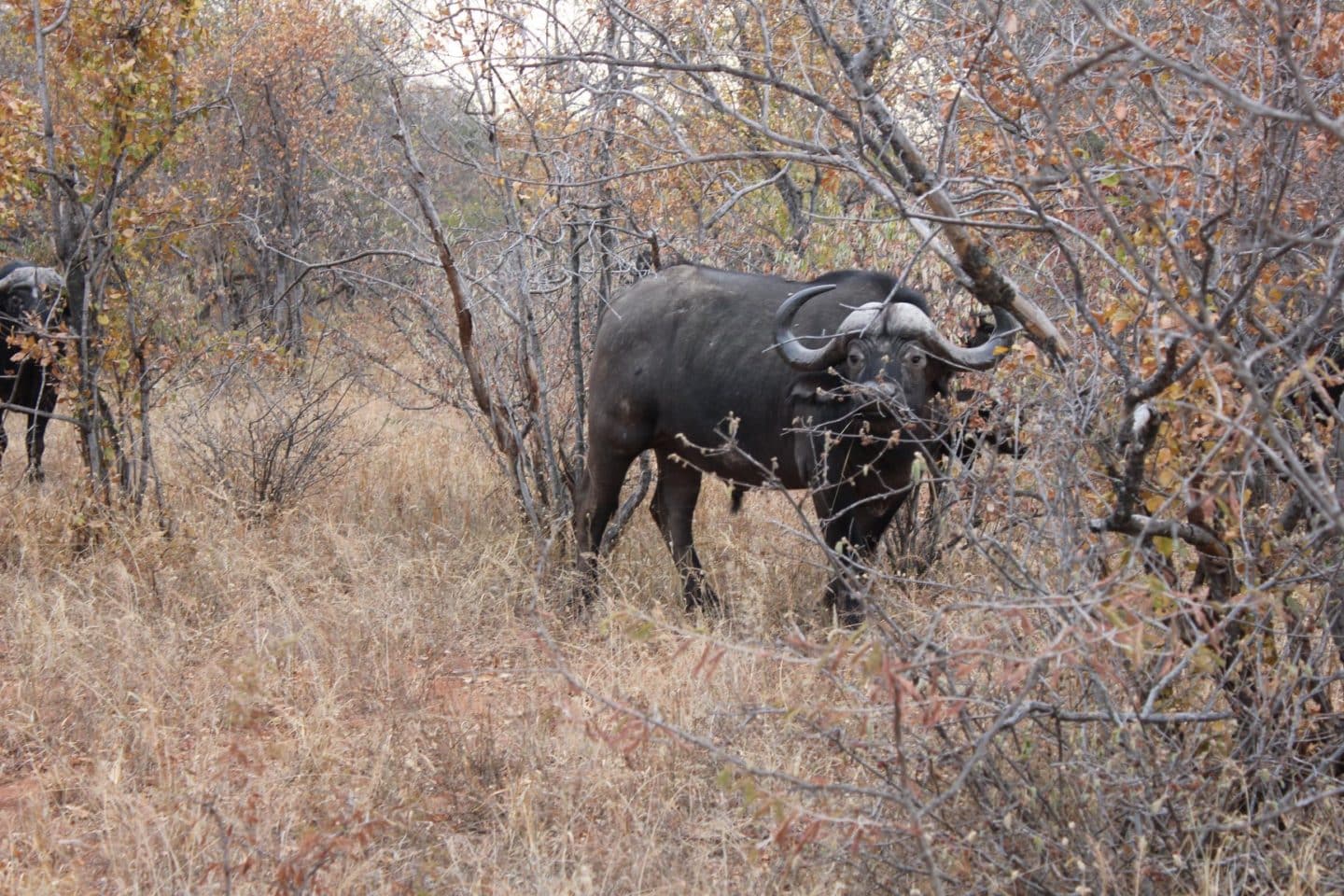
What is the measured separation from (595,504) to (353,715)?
6.85 ft

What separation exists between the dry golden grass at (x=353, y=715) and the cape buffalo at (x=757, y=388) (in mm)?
391

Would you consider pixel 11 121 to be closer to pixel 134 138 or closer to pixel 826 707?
pixel 134 138

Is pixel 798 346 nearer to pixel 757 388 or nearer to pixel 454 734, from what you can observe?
pixel 757 388

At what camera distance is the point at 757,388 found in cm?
609

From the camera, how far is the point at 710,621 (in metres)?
5.83

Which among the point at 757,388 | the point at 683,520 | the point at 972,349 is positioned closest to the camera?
the point at 972,349

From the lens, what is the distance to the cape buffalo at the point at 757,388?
546 centimetres

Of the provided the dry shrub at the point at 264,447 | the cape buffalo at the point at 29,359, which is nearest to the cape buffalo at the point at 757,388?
the dry shrub at the point at 264,447

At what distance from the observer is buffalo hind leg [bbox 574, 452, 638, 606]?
648 centimetres

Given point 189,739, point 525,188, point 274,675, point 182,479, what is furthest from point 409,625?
point 182,479

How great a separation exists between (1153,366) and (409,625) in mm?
3047

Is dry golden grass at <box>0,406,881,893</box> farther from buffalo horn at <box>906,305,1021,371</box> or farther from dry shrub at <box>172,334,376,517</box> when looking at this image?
buffalo horn at <box>906,305,1021,371</box>

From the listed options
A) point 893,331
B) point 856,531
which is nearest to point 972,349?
point 893,331

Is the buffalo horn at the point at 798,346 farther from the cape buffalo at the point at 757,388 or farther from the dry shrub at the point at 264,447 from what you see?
the dry shrub at the point at 264,447
